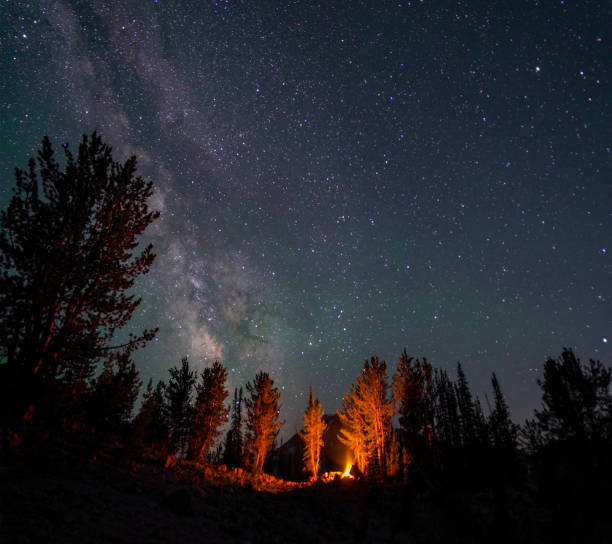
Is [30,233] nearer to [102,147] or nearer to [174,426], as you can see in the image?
[102,147]

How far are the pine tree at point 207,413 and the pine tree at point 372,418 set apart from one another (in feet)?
38.9

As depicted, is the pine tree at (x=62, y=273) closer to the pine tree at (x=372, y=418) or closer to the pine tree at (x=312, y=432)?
the pine tree at (x=372, y=418)

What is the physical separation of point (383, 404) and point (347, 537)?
575 inches

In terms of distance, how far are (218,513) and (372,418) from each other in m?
18.0

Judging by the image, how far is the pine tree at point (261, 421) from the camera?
28.4 m

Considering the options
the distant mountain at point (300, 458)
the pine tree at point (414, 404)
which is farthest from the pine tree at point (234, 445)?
the pine tree at point (414, 404)

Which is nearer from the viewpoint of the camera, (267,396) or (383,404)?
(383,404)

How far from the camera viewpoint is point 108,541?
519 cm

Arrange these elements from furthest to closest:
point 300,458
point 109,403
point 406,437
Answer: point 300,458
point 406,437
point 109,403

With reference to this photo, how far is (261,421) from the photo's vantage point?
94.6ft

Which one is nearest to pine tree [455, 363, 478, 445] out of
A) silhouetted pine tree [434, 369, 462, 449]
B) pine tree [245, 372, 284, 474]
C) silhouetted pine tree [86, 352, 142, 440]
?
silhouetted pine tree [434, 369, 462, 449]

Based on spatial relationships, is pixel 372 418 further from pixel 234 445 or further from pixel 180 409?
pixel 234 445

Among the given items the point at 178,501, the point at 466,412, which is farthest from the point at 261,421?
the point at 466,412

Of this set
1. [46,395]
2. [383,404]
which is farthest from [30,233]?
[383,404]
